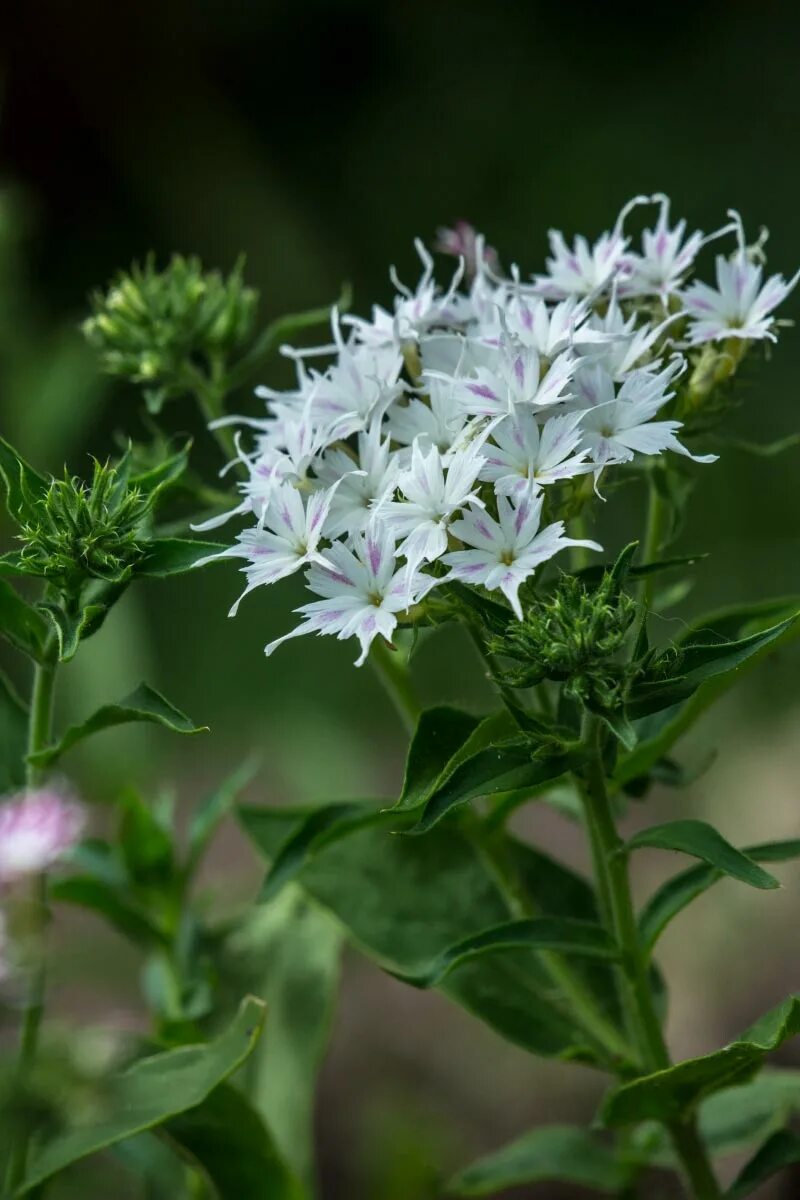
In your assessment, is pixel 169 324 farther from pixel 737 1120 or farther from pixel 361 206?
pixel 361 206

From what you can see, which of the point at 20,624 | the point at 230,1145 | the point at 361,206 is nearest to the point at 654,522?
the point at 20,624

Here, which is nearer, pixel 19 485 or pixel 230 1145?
pixel 19 485

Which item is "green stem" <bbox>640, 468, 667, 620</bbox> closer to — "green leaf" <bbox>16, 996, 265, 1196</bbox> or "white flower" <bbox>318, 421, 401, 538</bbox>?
"white flower" <bbox>318, 421, 401, 538</bbox>

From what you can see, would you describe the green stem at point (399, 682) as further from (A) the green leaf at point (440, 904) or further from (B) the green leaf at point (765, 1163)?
(B) the green leaf at point (765, 1163)

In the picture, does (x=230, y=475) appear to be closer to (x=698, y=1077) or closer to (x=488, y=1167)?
(x=488, y=1167)

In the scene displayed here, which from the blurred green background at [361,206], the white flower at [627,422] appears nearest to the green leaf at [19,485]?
the white flower at [627,422]

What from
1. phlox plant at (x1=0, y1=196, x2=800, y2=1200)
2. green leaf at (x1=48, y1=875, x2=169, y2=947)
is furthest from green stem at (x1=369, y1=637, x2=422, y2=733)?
green leaf at (x1=48, y1=875, x2=169, y2=947)
